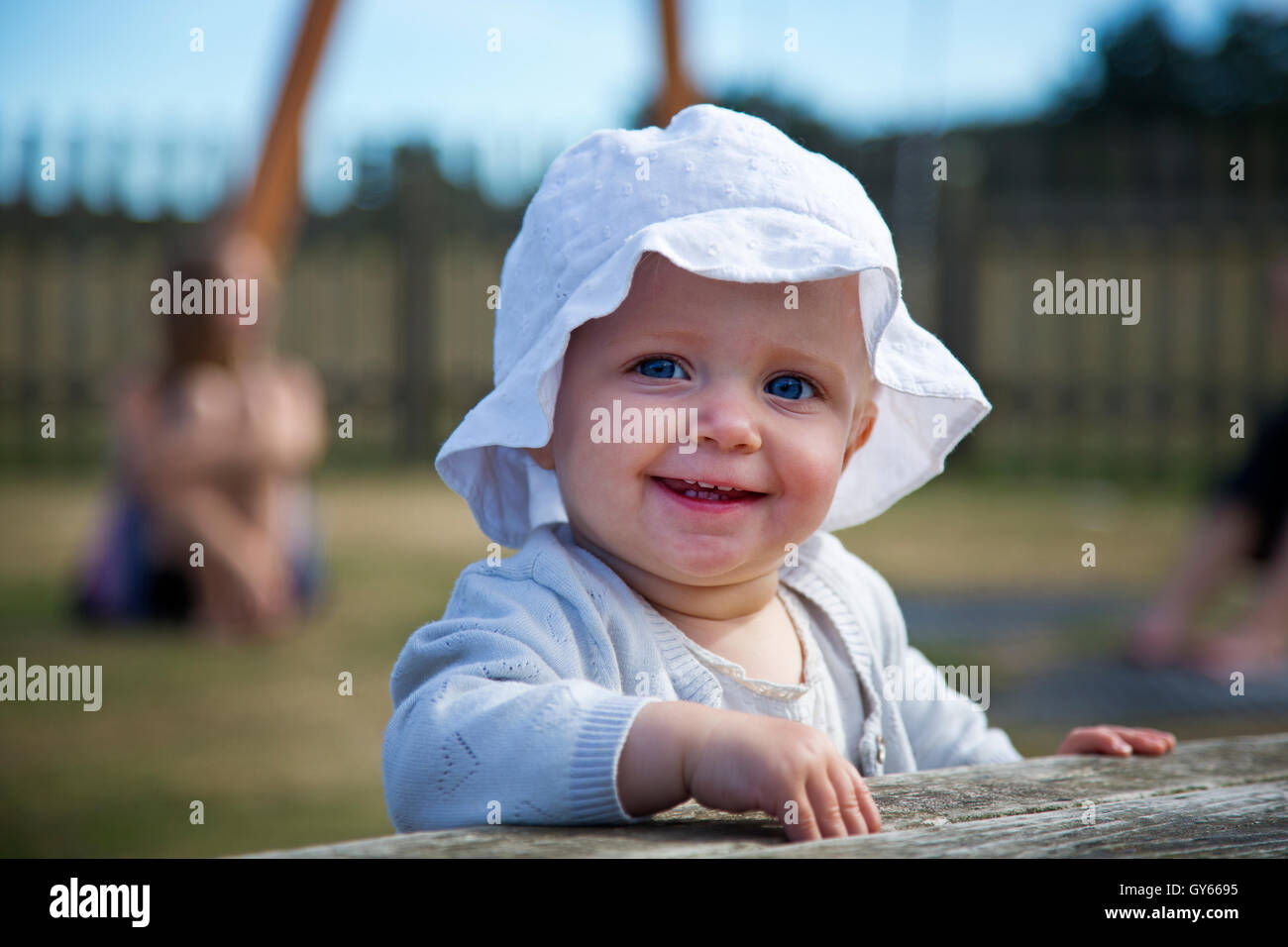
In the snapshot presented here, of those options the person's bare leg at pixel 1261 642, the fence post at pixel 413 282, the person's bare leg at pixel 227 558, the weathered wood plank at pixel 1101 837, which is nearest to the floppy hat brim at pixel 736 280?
the weathered wood plank at pixel 1101 837

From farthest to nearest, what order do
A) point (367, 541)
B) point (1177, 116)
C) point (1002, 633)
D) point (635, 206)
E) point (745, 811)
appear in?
point (1177, 116)
point (367, 541)
point (1002, 633)
point (635, 206)
point (745, 811)

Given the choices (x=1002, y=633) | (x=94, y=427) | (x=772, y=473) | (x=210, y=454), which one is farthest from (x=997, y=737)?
(x=94, y=427)

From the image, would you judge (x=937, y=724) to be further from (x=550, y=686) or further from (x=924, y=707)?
(x=550, y=686)

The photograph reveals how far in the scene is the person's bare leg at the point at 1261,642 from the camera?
4516 mm

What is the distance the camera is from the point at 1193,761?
1.52 m

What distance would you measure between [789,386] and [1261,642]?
3943mm

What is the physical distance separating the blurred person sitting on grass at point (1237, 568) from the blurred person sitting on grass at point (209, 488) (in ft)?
11.6

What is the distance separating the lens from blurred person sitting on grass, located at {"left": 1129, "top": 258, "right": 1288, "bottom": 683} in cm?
464

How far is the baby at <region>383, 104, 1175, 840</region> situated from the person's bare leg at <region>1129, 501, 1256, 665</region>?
3.45m

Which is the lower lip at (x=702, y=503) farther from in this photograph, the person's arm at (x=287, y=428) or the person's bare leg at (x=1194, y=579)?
the person's arm at (x=287, y=428)

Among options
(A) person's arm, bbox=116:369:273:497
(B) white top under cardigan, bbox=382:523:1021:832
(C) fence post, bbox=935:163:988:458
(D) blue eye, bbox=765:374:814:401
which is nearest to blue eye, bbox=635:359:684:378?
(D) blue eye, bbox=765:374:814:401

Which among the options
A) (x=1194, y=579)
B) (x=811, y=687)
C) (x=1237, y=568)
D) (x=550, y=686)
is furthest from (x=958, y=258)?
(x=550, y=686)
